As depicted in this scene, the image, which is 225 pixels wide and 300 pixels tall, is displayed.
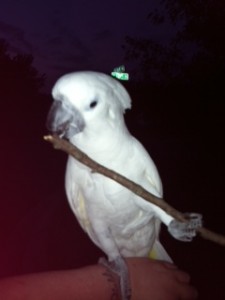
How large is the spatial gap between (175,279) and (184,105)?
13.2 feet

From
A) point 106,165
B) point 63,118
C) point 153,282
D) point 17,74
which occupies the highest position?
point 17,74

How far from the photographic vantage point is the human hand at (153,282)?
3.77ft

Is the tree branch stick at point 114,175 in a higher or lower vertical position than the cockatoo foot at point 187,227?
higher

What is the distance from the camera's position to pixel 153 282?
3.78 feet

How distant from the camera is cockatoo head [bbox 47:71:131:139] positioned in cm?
86

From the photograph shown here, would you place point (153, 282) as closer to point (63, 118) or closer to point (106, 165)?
point (106, 165)

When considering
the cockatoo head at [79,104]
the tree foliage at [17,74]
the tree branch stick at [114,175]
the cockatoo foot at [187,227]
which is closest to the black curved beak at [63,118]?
Result: the cockatoo head at [79,104]

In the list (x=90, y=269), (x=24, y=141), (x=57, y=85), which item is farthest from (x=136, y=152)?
(x=24, y=141)

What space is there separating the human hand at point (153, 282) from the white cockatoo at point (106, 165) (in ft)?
0.11

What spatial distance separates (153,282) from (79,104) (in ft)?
1.93

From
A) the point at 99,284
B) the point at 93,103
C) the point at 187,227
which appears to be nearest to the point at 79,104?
the point at 93,103

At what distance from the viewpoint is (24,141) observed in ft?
19.4

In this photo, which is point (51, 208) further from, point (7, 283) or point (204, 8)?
point (7, 283)

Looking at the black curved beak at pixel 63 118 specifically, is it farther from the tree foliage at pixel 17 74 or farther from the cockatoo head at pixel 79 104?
the tree foliage at pixel 17 74
